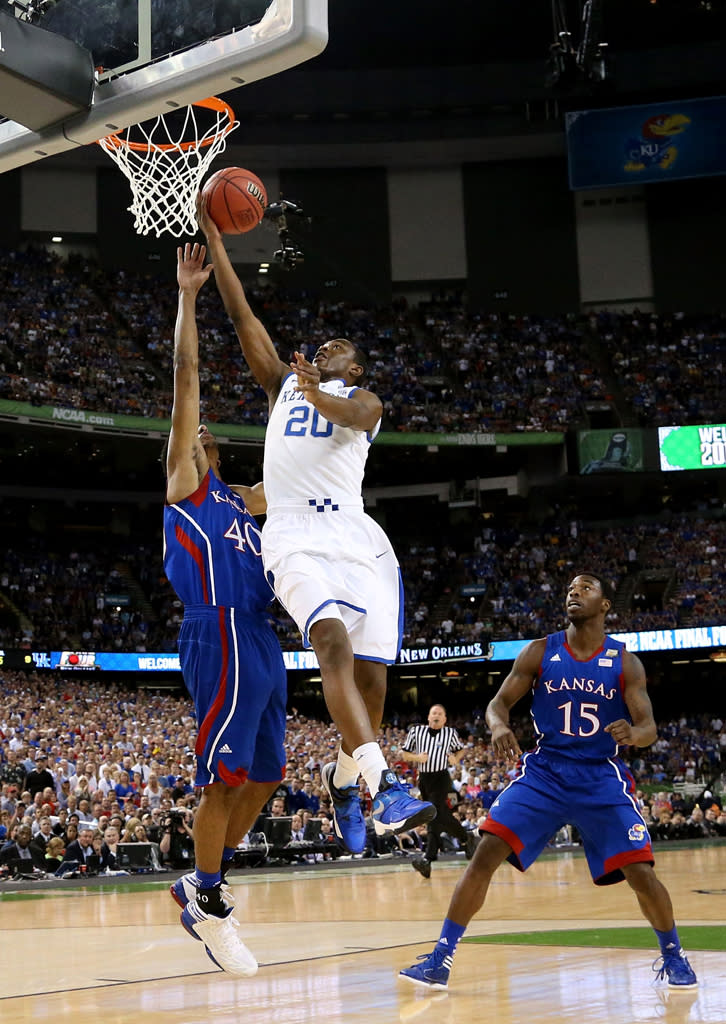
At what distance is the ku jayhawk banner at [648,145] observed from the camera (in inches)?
1383

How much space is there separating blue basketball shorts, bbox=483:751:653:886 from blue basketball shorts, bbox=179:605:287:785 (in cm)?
120

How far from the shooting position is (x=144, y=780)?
59.7ft

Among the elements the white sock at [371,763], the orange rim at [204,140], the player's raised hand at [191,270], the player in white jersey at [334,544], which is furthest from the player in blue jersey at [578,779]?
the orange rim at [204,140]

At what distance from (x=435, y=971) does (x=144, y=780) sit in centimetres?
1339

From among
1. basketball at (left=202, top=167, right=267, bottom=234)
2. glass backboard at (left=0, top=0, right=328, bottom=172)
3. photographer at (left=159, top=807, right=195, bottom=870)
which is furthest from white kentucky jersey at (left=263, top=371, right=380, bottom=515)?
photographer at (left=159, top=807, right=195, bottom=870)

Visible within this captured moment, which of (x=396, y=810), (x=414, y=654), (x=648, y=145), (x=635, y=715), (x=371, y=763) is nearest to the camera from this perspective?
(x=396, y=810)

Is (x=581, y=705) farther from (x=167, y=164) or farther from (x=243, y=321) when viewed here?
(x=167, y=164)

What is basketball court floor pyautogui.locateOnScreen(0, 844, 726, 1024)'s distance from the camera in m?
4.82

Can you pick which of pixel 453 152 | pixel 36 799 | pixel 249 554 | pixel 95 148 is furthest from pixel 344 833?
pixel 453 152

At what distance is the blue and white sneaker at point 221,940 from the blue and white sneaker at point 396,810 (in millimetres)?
1318

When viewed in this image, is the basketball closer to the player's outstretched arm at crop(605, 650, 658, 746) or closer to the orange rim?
the player's outstretched arm at crop(605, 650, 658, 746)

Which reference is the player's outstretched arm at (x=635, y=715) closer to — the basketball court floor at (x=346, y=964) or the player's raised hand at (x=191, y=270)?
the basketball court floor at (x=346, y=964)

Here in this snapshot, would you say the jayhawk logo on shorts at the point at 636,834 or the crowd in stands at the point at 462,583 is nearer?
the jayhawk logo on shorts at the point at 636,834

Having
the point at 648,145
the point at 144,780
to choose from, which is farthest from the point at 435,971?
the point at 648,145
